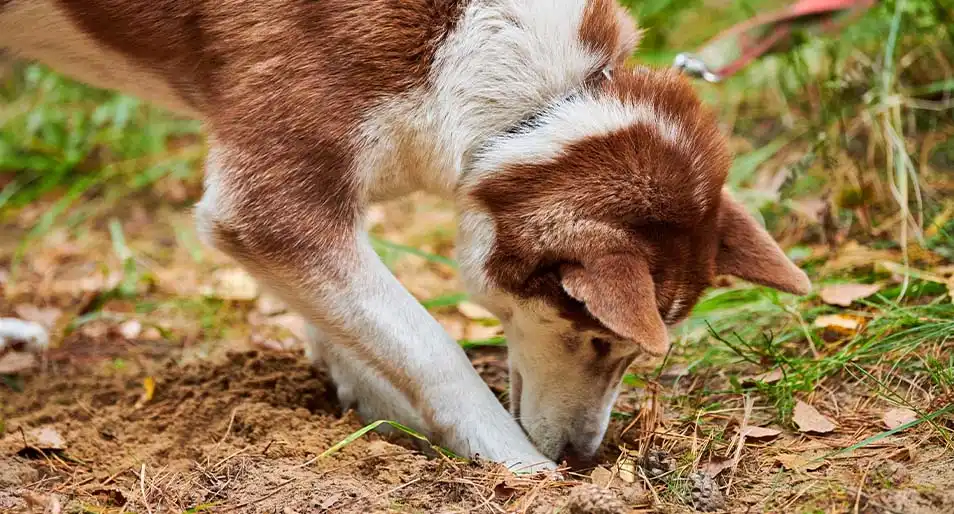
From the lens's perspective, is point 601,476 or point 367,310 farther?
point 367,310

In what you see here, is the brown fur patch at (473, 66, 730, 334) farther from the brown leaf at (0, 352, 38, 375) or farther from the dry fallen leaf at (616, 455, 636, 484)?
the brown leaf at (0, 352, 38, 375)

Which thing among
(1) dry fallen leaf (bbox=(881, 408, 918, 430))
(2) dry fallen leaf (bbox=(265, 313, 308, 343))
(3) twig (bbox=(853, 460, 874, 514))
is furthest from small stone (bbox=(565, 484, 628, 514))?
(2) dry fallen leaf (bbox=(265, 313, 308, 343))

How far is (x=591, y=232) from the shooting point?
2.54 meters

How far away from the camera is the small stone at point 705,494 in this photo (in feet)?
7.53

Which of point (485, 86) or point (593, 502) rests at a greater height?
point (485, 86)

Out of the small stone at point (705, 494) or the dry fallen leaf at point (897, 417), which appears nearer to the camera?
the small stone at point (705, 494)

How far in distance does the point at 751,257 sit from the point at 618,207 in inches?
22.5

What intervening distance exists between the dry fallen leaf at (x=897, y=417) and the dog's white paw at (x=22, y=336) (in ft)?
10.0

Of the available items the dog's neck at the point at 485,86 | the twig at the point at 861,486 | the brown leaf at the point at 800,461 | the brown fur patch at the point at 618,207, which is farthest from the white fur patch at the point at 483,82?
the twig at the point at 861,486

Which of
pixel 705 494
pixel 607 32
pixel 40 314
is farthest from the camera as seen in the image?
pixel 40 314

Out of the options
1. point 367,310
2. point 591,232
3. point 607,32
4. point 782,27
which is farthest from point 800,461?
point 782,27

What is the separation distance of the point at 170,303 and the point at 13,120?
103 inches

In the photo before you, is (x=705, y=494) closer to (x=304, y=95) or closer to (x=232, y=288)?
(x=304, y=95)

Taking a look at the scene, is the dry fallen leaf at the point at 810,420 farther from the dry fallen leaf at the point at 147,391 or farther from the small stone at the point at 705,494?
the dry fallen leaf at the point at 147,391
